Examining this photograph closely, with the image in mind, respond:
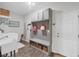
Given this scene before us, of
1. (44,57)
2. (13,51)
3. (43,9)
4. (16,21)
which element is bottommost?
(44,57)

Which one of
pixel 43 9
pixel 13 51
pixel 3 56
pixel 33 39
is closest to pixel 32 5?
pixel 43 9

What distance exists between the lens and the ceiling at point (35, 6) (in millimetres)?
1143

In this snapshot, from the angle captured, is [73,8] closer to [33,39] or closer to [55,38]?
[55,38]

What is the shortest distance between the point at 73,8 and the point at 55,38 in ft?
1.57

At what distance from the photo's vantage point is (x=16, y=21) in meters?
1.18

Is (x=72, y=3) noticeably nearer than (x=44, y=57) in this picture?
Yes

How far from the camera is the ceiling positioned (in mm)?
1143

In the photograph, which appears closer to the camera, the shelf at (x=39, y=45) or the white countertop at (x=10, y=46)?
the white countertop at (x=10, y=46)

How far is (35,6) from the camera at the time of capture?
1192 mm

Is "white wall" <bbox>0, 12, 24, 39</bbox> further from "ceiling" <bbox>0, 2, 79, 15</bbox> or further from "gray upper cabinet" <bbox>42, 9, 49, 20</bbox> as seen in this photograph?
"gray upper cabinet" <bbox>42, 9, 49, 20</bbox>

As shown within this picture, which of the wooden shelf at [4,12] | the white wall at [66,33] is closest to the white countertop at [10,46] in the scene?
the wooden shelf at [4,12]

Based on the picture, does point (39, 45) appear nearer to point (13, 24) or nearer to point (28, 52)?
point (28, 52)

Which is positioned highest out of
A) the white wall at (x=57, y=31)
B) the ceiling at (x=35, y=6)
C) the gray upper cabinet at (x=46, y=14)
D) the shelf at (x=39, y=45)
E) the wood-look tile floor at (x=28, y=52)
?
the ceiling at (x=35, y=6)

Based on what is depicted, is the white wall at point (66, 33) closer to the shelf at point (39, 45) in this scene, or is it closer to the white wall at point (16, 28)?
the shelf at point (39, 45)
